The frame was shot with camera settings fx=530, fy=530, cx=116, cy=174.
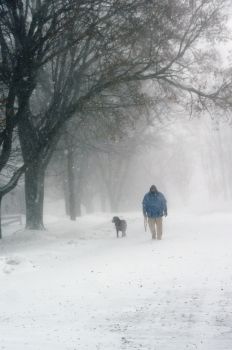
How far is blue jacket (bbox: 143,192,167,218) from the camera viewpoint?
672 inches

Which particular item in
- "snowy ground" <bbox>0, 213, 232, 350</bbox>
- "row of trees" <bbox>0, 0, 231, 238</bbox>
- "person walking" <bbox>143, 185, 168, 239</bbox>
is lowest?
"snowy ground" <bbox>0, 213, 232, 350</bbox>

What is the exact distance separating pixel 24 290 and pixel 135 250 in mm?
A: 5057

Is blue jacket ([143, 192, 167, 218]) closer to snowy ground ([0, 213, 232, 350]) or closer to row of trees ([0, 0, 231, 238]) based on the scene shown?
snowy ground ([0, 213, 232, 350])

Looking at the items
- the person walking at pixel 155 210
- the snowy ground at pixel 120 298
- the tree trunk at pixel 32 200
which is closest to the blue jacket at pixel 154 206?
the person walking at pixel 155 210

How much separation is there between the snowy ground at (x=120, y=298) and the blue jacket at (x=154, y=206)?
1586mm

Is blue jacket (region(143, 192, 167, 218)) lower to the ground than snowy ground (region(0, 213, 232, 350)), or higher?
higher

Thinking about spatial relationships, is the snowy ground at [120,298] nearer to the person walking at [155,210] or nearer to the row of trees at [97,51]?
the person walking at [155,210]

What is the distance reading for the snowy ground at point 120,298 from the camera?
7.16 metres

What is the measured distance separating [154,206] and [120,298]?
7.89 metres

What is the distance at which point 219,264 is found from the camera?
1166 centimetres

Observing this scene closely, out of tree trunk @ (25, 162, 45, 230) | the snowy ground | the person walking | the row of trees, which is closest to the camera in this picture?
the snowy ground

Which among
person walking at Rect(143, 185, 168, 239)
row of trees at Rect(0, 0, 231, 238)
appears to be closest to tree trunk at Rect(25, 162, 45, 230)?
row of trees at Rect(0, 0, 231, 238)

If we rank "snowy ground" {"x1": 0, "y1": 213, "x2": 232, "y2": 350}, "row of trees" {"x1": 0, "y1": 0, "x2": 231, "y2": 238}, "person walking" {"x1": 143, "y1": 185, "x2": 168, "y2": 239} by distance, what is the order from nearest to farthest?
"snowy ground" {"x1": 0, "y1": 213, "x2": 232, "y2": 350}, "row of trees" {"x1": 0, "y1": 0, "x2": 231, "y2": 238}, "person walking" {"x1": 143, "y1": 185, "x2": 168, "y2": 239}

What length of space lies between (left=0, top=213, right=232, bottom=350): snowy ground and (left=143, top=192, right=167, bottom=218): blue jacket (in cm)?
159
